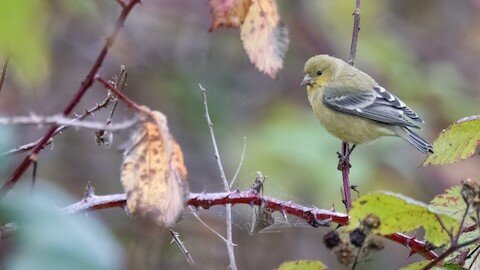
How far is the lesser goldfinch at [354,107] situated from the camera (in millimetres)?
4410

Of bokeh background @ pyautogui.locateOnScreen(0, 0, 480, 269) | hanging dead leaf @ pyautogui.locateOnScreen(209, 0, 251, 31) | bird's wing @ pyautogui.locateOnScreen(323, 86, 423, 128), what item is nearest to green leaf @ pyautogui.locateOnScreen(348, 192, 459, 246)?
hanging dead leaf @ pyautogui.locateOnScreen(209, 0, 251, 31)

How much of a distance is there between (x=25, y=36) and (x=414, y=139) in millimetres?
3566

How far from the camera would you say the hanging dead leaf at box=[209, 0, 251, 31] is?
1742 mm

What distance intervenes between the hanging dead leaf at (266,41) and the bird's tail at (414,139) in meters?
2.50

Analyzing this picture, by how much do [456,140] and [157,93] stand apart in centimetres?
419

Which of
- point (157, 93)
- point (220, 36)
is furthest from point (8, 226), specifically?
point (220, 36)

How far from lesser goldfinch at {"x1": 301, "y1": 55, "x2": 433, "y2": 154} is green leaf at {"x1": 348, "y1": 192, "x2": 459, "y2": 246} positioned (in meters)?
2.60

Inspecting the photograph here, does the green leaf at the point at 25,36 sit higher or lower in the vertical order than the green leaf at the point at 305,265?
higher

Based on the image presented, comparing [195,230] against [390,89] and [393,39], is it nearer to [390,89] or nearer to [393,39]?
[390,89]

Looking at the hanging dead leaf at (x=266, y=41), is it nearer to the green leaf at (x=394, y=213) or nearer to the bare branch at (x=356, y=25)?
the green leaf at (x=394, y=213)

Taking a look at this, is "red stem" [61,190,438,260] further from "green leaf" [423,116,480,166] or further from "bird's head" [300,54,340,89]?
"bird's head" [300,54,340,89]

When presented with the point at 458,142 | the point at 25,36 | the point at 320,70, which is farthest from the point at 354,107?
the point at 25,36

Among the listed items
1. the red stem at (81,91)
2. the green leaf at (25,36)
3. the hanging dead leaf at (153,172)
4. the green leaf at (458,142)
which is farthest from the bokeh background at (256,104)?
the green leaf at (25,36)

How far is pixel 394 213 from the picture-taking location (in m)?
1.59
